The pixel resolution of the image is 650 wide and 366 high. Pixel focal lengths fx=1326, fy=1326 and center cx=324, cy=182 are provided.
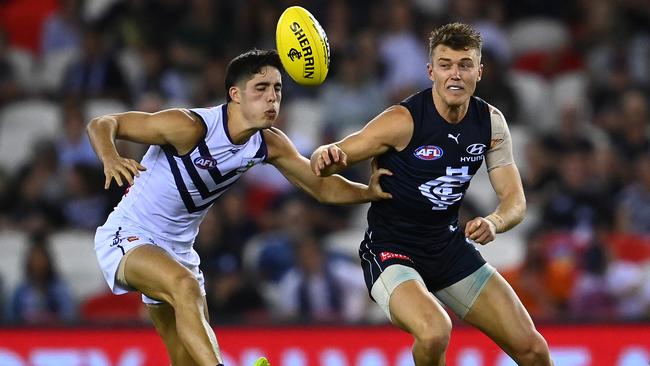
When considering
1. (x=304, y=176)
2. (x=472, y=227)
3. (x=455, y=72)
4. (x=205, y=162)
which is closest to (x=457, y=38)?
(x=455, y=72)

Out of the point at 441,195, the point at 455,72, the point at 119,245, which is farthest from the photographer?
the point at 119,245

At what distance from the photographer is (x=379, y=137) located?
7.20 meters

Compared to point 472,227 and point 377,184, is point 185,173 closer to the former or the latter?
point 377,184

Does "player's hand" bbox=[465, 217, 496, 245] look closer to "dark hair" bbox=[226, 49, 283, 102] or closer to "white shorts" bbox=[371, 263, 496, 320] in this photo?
"white shorts" bbox=[371, 263, 496, 320]

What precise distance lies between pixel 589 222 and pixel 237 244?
308 cm

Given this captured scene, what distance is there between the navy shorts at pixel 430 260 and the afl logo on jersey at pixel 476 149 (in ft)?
1.67

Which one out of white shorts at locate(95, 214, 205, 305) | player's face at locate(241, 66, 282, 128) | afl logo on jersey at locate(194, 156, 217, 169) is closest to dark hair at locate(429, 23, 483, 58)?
player's face at locate(241, 66, 282, 128)

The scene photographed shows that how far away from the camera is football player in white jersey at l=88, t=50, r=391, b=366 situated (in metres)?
7.32

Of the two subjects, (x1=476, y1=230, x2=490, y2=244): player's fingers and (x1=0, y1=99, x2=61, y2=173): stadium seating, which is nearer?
(x1=476, y1=230, x2=490, y2=244): player's fingers

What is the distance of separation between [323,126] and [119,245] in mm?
5301

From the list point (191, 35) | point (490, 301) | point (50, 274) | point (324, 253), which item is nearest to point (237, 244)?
point (324, 253)

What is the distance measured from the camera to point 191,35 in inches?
527

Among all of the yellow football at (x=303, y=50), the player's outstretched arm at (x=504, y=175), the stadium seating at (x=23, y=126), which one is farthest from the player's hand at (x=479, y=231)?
the stadium seating at (x=23, y=126)

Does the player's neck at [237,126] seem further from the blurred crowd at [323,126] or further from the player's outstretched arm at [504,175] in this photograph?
the blurred crowd at [323,126]
